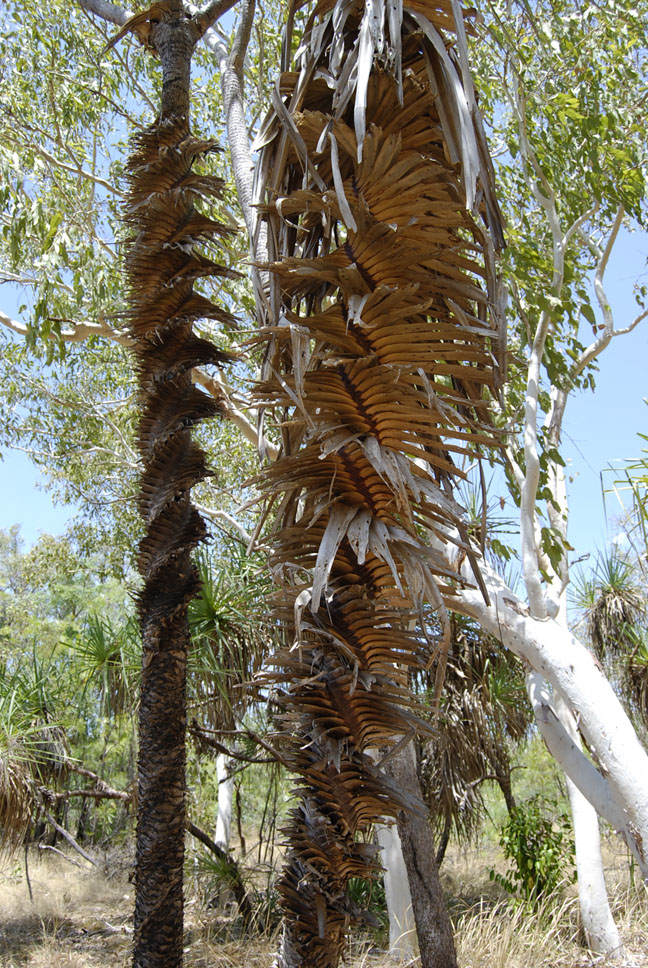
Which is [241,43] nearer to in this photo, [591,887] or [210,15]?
[210,15]

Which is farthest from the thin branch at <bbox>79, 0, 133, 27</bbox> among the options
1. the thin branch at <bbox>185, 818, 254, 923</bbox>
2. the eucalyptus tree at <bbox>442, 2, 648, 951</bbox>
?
the thin branch at <bbox>185, 818, 254, 923</bbox>

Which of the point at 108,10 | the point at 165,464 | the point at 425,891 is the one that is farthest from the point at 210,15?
the point at 425,891

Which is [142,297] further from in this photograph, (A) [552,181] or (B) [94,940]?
(B) [94,940]

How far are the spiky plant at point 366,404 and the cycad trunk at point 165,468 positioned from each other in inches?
47.3

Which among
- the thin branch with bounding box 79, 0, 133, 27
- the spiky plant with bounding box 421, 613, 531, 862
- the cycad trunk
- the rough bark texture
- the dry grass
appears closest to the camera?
the cycad trunk

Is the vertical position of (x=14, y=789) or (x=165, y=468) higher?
(x=165, y=468)

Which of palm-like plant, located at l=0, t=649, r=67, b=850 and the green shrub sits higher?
palm-like plant, located at l=0, t=649, r=67, b=850

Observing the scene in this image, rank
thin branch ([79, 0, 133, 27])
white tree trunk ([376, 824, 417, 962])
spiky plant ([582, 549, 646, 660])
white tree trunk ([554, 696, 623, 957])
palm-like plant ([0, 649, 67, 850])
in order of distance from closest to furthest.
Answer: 1. thin branch ([79, 0, 133, 27])
2. white tree trunk ([376, 824, 417, 962])
3. white tree trunk ([554, 696, 623, 957])
4. palm-like plant ([0, 649, 67, 850])
5. spiky plant ([582, 549, 646, 660])

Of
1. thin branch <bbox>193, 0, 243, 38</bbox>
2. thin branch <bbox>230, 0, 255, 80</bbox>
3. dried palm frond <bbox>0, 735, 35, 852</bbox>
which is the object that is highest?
thin branch <bbox>230, 0, 255, 80</bbox>

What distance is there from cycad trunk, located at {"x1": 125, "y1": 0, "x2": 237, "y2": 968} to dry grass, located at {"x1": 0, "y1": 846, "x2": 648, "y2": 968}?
3.07 m

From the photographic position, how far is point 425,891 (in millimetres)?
5062

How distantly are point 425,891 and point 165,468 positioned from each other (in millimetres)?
3610

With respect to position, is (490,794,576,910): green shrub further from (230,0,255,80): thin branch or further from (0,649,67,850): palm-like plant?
(230,0,255,80): thin branch

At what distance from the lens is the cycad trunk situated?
2842 mm
